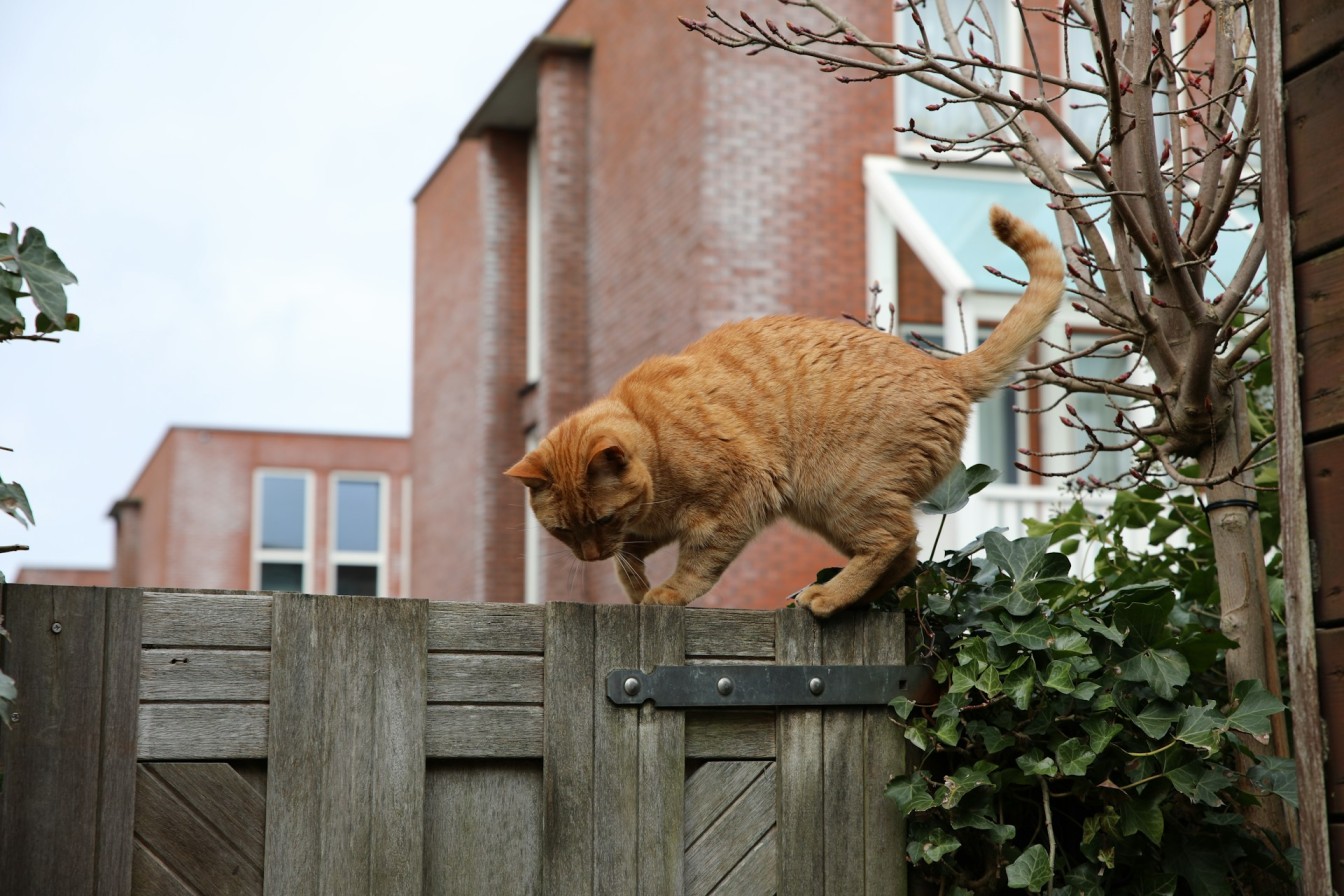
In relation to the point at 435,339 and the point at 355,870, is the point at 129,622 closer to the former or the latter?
the point at 355,870

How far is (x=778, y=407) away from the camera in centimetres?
337

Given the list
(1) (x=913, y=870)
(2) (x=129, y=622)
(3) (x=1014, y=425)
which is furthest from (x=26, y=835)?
(3) (x=1014, y=425)

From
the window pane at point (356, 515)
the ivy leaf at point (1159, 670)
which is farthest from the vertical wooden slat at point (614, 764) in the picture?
the window pane at point (356, 515)

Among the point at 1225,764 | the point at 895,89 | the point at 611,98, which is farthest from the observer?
the point at 611,98

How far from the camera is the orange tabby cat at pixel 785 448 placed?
3.22 m

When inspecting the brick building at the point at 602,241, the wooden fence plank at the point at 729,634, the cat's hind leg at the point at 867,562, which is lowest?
the wooden fence plank at the point at 729,634

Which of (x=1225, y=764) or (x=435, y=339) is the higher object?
(x=435, y=339)

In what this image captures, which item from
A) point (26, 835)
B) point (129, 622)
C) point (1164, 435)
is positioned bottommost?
point (26, 835)

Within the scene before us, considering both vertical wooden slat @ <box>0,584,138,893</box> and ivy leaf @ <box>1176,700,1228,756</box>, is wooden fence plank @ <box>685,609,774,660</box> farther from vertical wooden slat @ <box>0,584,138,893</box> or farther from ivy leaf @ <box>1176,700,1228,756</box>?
vertical wooden slat @ <box>0,584,138,893</box>

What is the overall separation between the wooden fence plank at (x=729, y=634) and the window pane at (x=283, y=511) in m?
24.8

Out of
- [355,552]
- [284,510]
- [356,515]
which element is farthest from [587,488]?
[284,510]

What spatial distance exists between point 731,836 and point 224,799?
3.41 ft

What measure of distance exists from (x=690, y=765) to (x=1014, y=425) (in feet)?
26.4

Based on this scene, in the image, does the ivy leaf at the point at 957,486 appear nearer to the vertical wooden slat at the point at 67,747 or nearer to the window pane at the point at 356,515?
the vertical wooden slat at the point at 67,747
